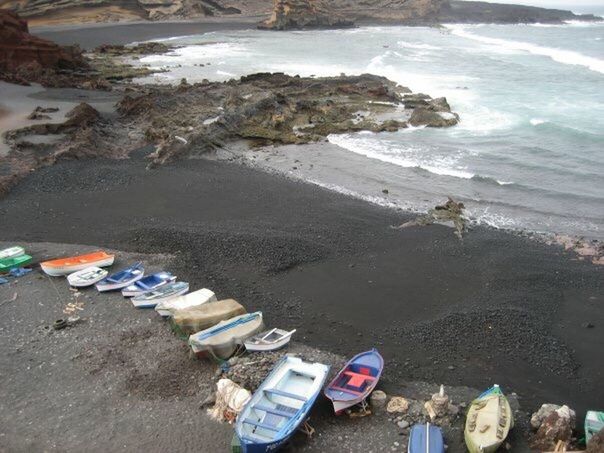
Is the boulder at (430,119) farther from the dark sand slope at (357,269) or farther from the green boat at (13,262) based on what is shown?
the green boat at (13,262)

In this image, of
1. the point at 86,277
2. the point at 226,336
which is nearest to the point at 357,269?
the point at 226,336

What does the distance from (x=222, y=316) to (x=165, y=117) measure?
19.3 meters

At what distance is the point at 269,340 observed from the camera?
11.9m

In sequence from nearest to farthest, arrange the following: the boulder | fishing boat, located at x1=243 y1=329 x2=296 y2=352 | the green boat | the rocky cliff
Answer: fishing boat, located at x1=243 y1=329 x2=296 y2=352
the green boat
the boulder
the rocky cliff

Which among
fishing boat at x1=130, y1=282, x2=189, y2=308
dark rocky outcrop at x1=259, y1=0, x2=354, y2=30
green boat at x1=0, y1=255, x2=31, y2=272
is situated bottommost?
fishing boat at x1=130, y1=282, x2=189, y2=308

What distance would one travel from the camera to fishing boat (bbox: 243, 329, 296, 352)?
11758 millimetres

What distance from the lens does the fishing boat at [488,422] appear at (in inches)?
360

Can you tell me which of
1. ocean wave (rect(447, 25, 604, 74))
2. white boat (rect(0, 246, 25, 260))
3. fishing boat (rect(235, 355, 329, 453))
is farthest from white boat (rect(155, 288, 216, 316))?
ocean wave (rect(447, 25, 604, 74))

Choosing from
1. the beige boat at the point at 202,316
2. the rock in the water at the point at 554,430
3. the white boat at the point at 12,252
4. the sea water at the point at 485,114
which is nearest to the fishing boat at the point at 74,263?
the white boat at the point at 12,252

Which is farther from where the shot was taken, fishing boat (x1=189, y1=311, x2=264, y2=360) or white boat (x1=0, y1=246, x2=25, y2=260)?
white boat (x1=0, y1=246, x2=25, y2=260)

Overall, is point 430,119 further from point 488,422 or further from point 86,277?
point 488,422

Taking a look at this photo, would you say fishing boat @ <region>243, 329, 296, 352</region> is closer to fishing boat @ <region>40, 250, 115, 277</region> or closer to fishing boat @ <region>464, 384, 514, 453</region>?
fishing boat @ <region>464, 384, 514, 453</region>

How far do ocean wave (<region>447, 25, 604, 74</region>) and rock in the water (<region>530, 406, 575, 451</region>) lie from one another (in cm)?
4634

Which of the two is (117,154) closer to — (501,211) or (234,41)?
(501,211)
